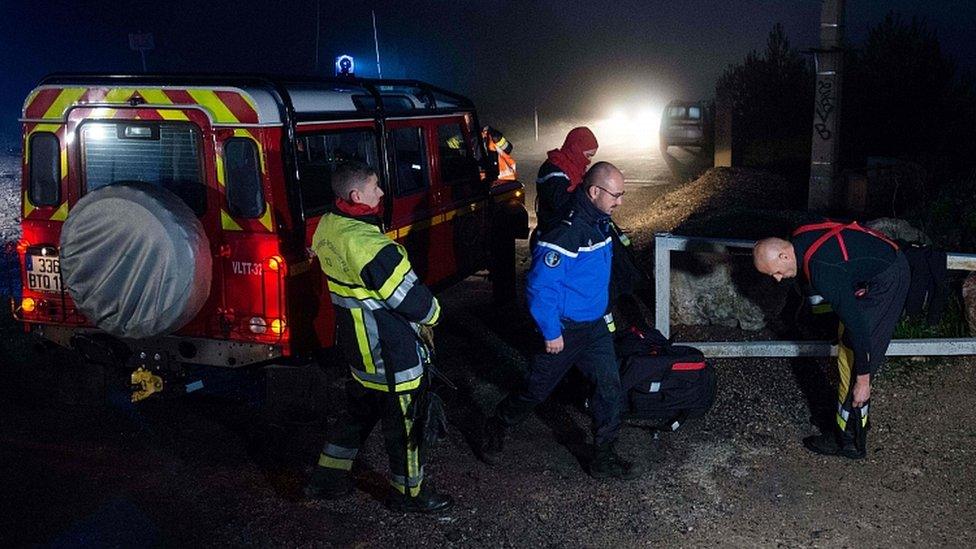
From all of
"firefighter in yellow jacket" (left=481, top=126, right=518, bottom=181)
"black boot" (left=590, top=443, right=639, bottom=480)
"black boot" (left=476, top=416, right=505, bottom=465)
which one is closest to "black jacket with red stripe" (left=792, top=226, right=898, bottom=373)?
"black boot" (left=590, top=443, right=639, bottom=480)

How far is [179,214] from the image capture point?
195 inches

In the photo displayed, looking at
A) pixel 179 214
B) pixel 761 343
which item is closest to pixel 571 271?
pixel 179 214

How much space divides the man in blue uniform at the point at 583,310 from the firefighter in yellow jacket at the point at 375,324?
700mm

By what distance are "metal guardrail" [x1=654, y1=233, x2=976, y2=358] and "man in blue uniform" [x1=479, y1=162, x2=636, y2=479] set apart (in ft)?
4.90

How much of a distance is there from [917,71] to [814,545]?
18004 millimetres

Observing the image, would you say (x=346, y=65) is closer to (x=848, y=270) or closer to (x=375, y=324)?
(x=375, y=324)

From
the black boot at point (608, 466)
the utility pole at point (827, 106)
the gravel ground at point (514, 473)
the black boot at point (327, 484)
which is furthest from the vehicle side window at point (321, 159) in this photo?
the utility pole at point (827, 106)

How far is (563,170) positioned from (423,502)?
3308 mm

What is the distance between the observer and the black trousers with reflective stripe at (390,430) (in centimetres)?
457

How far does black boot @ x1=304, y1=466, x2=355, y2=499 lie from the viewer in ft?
15.8

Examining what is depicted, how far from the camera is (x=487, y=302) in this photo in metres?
9.31

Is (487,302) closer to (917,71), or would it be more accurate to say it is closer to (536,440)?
(536,440)

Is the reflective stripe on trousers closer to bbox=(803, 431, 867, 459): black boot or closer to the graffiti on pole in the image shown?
bbox=(803, 431, 867, 459): black boot

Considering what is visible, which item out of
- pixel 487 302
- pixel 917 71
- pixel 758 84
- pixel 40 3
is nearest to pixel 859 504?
pixel 487 302
